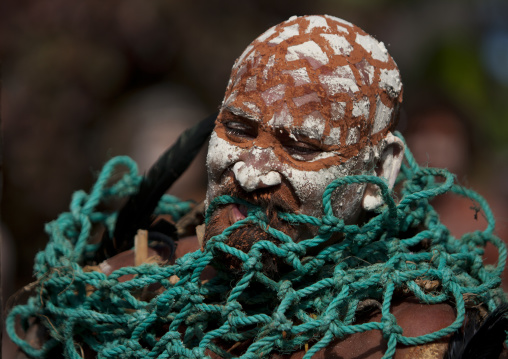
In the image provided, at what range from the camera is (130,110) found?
550cm

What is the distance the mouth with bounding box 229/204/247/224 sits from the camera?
145 cm

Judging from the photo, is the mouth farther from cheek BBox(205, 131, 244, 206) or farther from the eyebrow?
the eyebrow

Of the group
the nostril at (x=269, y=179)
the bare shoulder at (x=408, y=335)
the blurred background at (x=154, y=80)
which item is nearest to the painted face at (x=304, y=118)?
the nostril at (x=269, y=179)

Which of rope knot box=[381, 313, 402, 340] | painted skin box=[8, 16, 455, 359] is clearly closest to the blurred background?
painted skin box=[8, 16, 455, 359]

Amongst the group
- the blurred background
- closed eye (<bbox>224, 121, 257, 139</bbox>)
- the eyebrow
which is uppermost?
the eyebrow

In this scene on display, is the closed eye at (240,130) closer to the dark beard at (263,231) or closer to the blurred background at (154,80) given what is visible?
the dark beard at (263,231)

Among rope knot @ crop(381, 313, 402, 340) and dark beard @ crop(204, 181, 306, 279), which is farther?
dark beard @ crop(204, 181, 306, 279)

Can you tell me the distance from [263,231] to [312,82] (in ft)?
1.24

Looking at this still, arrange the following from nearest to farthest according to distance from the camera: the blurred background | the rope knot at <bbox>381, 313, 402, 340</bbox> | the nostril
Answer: the rope knot at <bbox>381, 313, 402, 340</bbox> < the nostril < the blurred background

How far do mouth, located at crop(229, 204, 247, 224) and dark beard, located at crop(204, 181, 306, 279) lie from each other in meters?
0.02

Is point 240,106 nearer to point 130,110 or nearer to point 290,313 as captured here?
point 290,313

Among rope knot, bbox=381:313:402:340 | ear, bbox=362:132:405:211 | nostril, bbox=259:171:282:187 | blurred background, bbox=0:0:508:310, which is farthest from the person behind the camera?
blurred background, bbox=0:0:508:310

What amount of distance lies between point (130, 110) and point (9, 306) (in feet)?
13.0

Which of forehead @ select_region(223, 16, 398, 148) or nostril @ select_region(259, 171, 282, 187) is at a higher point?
forehead @ select_region(223, 16, 398, 148)
